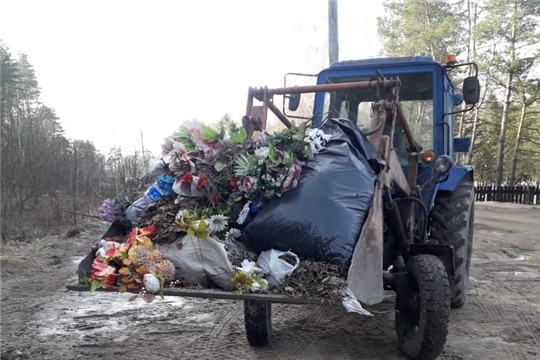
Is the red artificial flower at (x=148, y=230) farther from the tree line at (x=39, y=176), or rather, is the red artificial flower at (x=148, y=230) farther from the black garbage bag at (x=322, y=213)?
the tree line at (x=39, y=176)

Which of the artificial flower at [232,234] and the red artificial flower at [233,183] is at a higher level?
the red artificial flower at [233,183]

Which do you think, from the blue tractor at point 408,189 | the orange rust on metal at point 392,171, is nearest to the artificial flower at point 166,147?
the blue tractor at point 408,189

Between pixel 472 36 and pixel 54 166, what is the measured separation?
811 inches

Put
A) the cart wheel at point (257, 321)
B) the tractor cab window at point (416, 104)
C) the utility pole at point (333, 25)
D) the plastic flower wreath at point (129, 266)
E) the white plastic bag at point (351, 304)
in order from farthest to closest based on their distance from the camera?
the utility pole at point (333, 25) < the tractor cab window at point (416, 104) < the cart wheel at point (257, 321) < the plastic flower wreath at point (129, 266) < the white plastic bag at point (351, 304)

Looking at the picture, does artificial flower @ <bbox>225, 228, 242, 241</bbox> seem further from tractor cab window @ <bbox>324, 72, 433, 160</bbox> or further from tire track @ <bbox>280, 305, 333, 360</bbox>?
tractor cab window @ <bbox>324, 72, 433, 160</bbox>

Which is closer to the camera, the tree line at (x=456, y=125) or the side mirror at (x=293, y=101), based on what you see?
the side mirror at (x=293, y=101)

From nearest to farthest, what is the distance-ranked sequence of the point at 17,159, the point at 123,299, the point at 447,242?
the point at 447,242, the point at 123,299, the point at 17,159

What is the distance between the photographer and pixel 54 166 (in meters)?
12.2

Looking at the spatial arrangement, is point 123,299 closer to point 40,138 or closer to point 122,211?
point 122,211

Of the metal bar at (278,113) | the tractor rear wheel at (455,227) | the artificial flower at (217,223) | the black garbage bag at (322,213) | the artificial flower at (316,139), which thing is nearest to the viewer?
the black garbage bag at (322,213)

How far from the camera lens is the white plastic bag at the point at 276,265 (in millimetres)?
3105

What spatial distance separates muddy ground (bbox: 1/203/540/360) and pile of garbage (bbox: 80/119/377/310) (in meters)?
0.98

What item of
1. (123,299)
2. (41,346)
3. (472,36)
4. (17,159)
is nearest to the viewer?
(41,346)

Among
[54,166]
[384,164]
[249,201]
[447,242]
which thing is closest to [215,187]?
[249,201]
